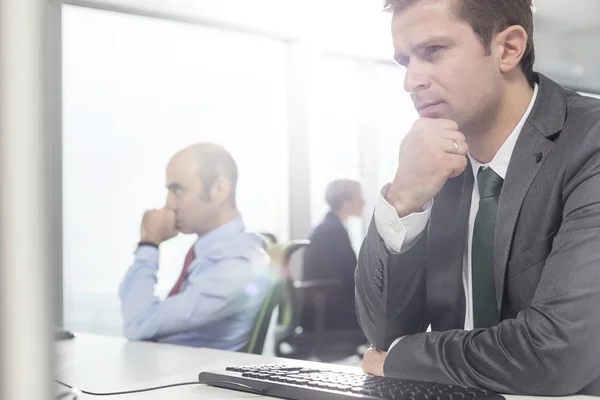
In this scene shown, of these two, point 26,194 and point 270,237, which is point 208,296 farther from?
point 26,194

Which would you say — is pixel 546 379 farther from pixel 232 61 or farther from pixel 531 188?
pixel 232 61

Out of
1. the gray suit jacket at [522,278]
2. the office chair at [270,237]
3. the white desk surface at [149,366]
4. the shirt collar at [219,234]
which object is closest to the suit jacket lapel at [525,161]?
the gray suit jacket at [522,278]

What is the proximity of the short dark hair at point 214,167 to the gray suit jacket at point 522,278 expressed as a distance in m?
0.93

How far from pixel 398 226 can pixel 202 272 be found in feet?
3.00

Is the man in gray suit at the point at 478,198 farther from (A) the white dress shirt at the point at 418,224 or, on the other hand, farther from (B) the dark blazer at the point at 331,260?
(B) the dark blazer at the point at 331,260

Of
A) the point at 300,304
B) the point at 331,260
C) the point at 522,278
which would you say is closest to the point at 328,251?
the point at 331,260

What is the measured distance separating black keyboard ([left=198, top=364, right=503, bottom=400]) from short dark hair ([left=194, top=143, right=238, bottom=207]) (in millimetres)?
1171

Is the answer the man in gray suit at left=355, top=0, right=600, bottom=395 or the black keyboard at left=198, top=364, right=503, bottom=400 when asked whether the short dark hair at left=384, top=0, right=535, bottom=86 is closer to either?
the man in gray suit at left=355, top=0, right=600, bottom=395

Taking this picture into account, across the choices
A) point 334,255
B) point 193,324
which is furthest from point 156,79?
point 193,324

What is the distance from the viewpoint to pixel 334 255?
240 centimetres

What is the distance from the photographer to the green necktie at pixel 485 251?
1077 millimetres

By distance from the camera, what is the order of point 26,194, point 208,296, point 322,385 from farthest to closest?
point 208,296 < point 322,385 < point 26,194

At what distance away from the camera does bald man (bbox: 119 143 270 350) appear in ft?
5.46

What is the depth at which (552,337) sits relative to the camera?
905 millimetres
